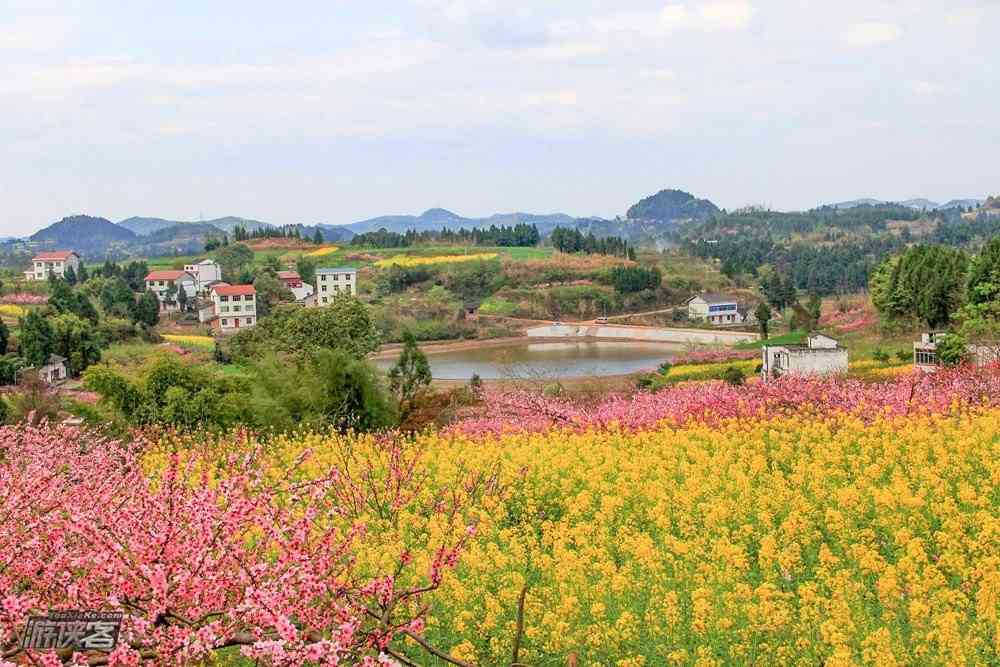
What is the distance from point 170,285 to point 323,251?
3351cm

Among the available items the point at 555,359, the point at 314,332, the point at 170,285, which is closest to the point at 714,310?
the point at 555,359

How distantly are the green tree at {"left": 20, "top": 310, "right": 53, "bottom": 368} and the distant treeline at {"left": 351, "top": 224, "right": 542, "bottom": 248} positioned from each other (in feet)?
252

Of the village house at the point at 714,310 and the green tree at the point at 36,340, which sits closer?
the green tree at the point at 36,340

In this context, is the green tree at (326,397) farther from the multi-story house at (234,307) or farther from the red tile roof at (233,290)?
the red tile roof at (233,290)

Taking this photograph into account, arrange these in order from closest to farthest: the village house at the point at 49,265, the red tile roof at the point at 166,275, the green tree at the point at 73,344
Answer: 1. the green tree at the point at 73,344
2. the red tile roof at the point at 166,275
3. the village house at the point at 49,265

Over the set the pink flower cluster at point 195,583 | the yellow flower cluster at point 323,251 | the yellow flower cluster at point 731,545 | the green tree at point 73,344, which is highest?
the pink flower cluster at point 195,583

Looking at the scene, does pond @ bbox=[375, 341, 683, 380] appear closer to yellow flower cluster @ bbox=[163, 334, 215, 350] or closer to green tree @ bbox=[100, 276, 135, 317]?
yellow flower cluster @ bbox=[163, 334, 215, 350]

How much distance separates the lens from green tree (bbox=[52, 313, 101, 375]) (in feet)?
182

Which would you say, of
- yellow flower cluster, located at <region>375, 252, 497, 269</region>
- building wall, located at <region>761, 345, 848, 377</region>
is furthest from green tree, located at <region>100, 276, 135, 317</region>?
building wall, located at <region>761, 345, 848, 377</region>

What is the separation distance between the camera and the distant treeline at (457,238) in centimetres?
13312

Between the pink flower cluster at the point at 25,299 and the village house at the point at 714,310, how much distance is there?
176ft

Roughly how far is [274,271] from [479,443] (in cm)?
8774

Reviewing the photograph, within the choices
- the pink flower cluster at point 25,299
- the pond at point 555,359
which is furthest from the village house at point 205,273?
the pond at point 555,359

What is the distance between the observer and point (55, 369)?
53906mm
